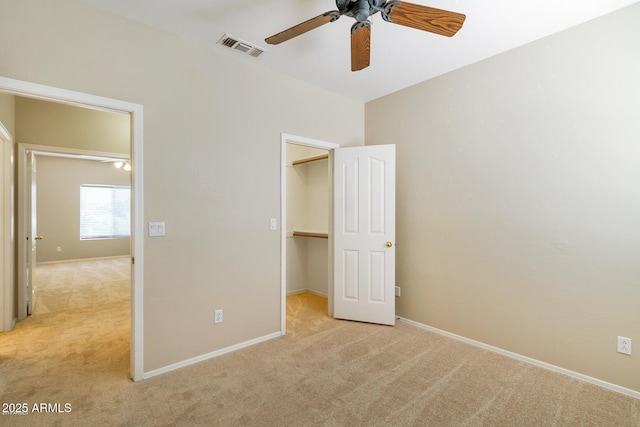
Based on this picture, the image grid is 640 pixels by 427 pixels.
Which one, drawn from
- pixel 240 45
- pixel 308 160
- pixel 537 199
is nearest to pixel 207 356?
pixel 240 45

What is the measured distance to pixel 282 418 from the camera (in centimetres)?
181

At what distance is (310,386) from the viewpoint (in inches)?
84.5

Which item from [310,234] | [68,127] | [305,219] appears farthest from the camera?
[305,219]

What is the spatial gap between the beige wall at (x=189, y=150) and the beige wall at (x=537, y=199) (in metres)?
1.64

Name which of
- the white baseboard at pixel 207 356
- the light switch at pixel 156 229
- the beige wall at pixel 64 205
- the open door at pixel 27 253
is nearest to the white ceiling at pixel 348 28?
the light switch at pixel 156 229

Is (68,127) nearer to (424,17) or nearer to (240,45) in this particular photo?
(240,45)

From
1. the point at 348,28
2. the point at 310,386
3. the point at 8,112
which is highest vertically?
the point at 348,28

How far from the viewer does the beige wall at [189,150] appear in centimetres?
198

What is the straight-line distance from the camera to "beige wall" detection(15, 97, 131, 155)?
342cm

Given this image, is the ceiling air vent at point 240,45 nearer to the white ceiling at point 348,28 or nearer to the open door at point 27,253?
the white ceiling at point 348,28

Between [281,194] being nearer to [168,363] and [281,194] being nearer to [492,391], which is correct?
[168,363]

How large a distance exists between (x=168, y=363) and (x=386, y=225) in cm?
249

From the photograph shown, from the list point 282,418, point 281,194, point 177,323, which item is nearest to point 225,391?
point 282,418

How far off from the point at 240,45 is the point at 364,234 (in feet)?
7.57
